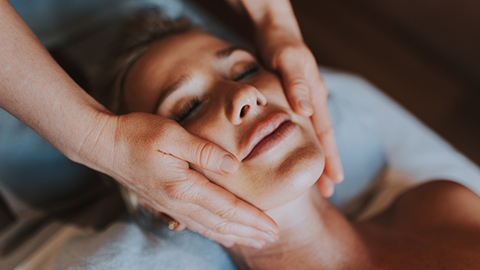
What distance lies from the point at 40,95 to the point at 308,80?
80 centimetres

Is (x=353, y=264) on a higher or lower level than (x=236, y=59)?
lower

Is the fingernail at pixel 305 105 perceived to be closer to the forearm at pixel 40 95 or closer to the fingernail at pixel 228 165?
the fingernail at pixel 228 165

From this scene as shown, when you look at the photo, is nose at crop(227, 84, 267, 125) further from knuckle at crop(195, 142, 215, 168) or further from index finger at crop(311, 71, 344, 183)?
index finger at crop(311, 71, 344, 183)

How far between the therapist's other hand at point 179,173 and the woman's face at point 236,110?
65 millimetres

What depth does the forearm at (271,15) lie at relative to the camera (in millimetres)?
1252

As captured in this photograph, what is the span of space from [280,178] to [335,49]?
1747mm

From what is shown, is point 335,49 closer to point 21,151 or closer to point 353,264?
point 353,264

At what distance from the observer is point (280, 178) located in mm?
823

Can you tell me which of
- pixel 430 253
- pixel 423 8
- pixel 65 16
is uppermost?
pixel 65 16

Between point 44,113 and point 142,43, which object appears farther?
point 142,43

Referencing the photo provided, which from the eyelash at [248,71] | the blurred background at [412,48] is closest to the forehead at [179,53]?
the eyelash at [248,71]

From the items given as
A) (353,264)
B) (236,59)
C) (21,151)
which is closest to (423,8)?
(236,59)

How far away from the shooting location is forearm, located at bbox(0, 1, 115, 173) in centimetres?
81

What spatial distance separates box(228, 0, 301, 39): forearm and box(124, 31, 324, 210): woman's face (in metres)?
0.26
